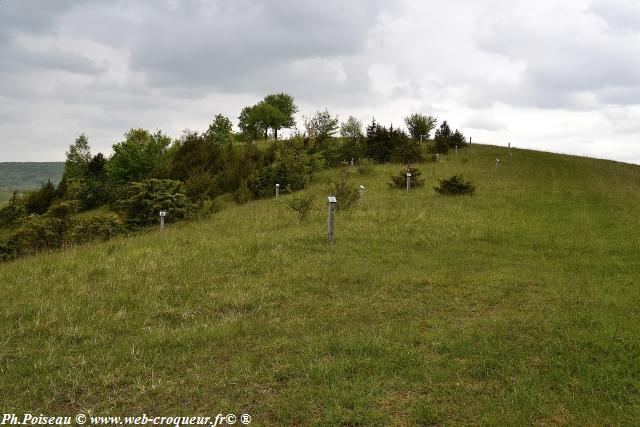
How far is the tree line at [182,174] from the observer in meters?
17.1

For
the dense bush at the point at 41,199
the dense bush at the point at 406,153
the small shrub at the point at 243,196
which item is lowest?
the dense bush at the point at 41,199

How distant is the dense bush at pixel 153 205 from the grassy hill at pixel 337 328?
640 cm

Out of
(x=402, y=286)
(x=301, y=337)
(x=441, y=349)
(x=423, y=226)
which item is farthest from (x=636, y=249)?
(x=301, y=337)

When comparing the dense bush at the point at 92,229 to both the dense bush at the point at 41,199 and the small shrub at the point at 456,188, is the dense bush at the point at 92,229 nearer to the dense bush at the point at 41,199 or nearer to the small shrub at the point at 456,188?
the small shrub at the point at 456,188

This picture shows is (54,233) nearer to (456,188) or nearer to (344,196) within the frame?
(344,196)

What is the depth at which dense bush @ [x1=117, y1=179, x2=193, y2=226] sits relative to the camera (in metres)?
18.8

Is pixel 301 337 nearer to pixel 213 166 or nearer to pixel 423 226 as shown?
pixel 423 226

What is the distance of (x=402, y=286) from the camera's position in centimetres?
816

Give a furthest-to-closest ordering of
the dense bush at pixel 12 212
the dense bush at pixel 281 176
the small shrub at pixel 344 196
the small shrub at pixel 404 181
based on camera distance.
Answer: the dense bush at pixel 12 212
the dense bush at pixel 281 176
the small shrub at pixel 404 181
the small shrub at pixel 344 196

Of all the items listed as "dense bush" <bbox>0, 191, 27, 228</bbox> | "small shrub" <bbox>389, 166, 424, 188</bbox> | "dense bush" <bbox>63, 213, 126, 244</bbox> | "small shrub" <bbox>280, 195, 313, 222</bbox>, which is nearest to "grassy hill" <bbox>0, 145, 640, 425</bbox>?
"small shrub" <bbox>280, 195, 313, 222</bbox>

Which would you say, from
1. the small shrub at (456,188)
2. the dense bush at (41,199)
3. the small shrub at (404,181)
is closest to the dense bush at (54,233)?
the small shrub at (404,181)

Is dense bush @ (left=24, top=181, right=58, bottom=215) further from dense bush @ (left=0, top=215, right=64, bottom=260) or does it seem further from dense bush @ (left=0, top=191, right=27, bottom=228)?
dense bush @ (left=0, top=215, right=64, bottom=260)

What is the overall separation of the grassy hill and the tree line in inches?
247

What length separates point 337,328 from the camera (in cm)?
632
